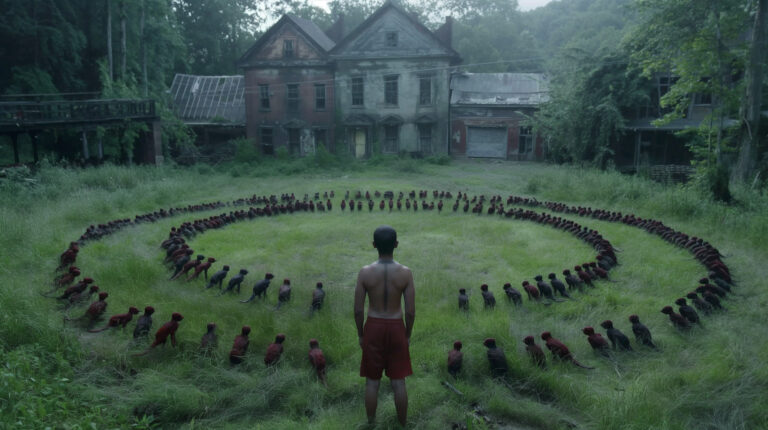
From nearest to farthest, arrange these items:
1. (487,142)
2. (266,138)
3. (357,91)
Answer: (357,91), (487,142), (266,138)

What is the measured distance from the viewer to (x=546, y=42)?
191 feet

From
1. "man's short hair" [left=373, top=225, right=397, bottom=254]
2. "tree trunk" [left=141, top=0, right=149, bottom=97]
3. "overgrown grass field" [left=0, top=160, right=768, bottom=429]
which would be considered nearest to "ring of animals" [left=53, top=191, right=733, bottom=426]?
"overgrown grass field" [left=0, top=160, right=768, bottom=429]

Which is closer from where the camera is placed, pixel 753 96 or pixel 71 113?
pixel 753 96

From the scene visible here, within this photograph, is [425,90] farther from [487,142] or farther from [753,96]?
[753,96]

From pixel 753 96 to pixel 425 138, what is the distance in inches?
715

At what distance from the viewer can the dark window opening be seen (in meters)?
31.0

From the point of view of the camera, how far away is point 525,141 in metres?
31.4

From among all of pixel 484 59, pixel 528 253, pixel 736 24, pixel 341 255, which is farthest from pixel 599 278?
pixel 484 59

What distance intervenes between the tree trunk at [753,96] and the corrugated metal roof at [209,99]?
2601 cm

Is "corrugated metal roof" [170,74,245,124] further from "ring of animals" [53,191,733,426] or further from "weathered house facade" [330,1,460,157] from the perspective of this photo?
"ring of animals" [53,191,733,426]

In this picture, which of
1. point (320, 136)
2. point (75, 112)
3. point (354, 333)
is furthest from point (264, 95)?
point (354, 333)

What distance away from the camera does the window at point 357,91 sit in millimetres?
30953

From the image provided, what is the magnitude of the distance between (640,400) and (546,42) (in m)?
59.3

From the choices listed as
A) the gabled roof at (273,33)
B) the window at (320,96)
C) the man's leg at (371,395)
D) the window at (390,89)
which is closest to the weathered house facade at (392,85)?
the window at (390,89)
